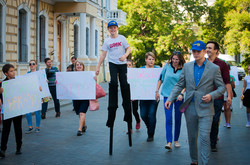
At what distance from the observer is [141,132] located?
9805mm

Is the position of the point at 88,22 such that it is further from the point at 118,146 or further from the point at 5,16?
the point at 118,146

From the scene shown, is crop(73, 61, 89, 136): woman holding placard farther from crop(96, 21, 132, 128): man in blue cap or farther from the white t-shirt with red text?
the white t-shirt with red text

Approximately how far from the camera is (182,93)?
7.43m

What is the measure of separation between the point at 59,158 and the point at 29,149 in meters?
1.07

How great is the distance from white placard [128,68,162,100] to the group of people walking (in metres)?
0.14

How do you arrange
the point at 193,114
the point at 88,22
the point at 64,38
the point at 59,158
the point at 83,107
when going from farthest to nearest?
the point at 88,22
the point at 64,38
the point at 83,107
the point at 59,158
the point at 193,114

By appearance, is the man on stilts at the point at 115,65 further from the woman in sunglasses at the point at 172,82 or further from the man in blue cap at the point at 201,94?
the man in blue cap at the point at 201,94

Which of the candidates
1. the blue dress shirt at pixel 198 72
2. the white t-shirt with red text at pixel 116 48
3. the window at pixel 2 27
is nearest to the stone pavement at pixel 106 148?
the blue dress shirt at pixel 198 72

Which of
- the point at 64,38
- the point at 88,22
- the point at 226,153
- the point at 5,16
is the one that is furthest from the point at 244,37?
the point at 226,153

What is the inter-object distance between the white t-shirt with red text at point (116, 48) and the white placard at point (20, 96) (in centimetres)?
166

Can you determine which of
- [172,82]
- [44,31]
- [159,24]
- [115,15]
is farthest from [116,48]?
[159,24]

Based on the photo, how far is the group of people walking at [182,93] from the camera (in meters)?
5.93

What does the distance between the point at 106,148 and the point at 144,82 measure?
80.4 inches

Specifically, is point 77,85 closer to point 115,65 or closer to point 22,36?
point 115,65
